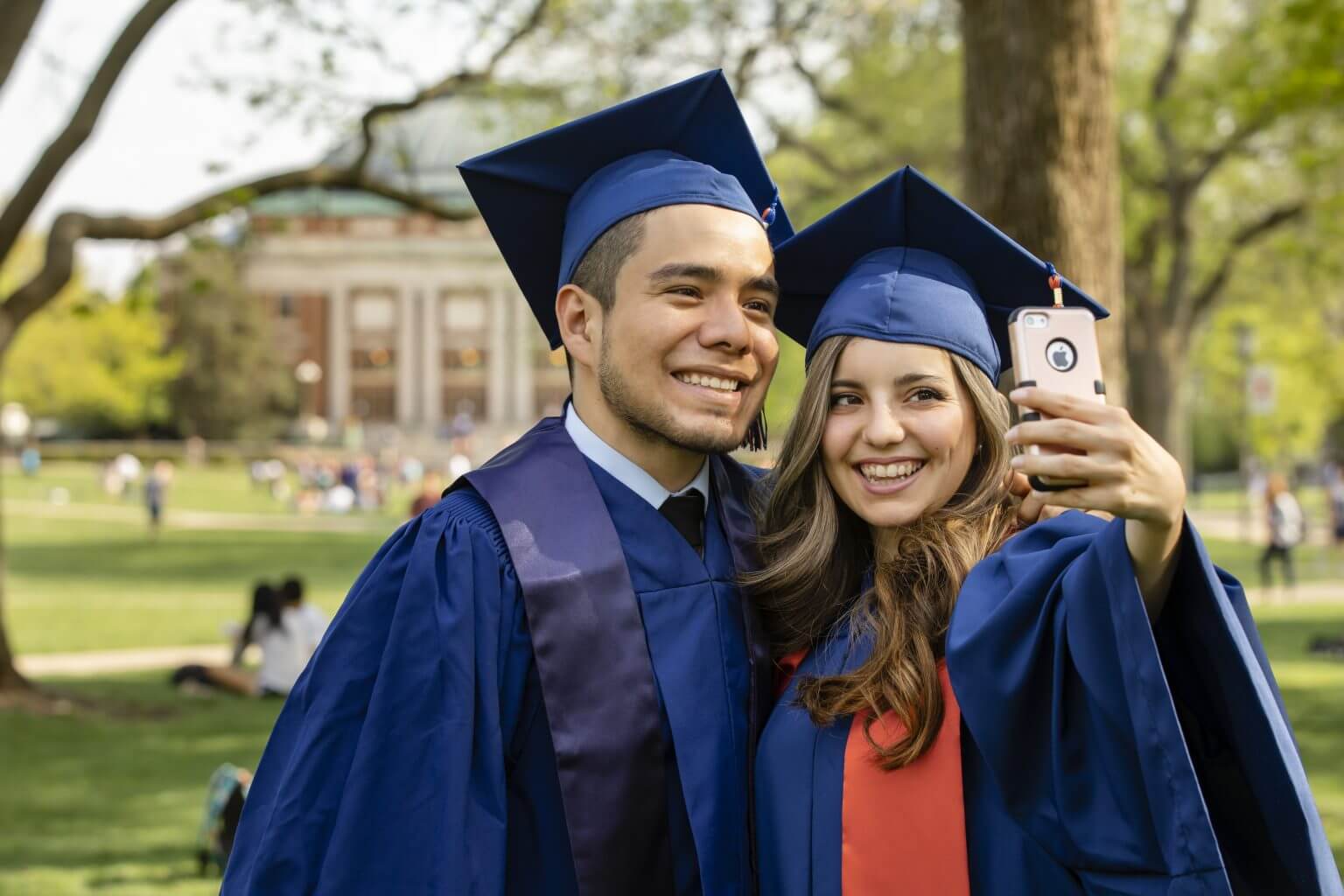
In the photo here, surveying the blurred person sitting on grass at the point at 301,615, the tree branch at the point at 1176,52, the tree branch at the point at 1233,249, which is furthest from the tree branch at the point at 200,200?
the tree branch at the point at 1233,249

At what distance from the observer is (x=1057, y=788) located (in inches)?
83.0

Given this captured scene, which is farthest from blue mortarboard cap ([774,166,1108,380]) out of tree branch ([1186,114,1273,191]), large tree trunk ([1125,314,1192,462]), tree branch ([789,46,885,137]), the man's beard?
large tree trunk ([1125,314,1192,462])

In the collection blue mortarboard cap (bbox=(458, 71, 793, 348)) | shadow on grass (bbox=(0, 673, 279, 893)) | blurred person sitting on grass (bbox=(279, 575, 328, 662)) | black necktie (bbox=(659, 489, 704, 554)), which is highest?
blue mortarboard cap (bbox=(458, 71, 793, 348))

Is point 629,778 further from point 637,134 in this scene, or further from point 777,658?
point 637,134

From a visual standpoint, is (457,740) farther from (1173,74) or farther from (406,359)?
(406,359)

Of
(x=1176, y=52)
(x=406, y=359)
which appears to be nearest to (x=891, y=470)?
(x=1176, y=52)

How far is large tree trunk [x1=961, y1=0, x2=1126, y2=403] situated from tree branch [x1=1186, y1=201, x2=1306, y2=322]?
15.2 m

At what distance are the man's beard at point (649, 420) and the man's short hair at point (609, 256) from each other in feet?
0.37

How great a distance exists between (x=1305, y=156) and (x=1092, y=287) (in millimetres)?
6430

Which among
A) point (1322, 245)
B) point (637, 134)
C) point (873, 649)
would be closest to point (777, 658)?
point (873, 649)

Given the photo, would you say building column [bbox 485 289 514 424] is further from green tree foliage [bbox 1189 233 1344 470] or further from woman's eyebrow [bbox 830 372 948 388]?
woman's eyebrow [bbox 830 372 948 388]

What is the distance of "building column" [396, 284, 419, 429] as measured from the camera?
229ft

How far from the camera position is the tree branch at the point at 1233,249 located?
1917 centimetres

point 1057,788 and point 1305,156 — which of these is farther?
point 1305,156
